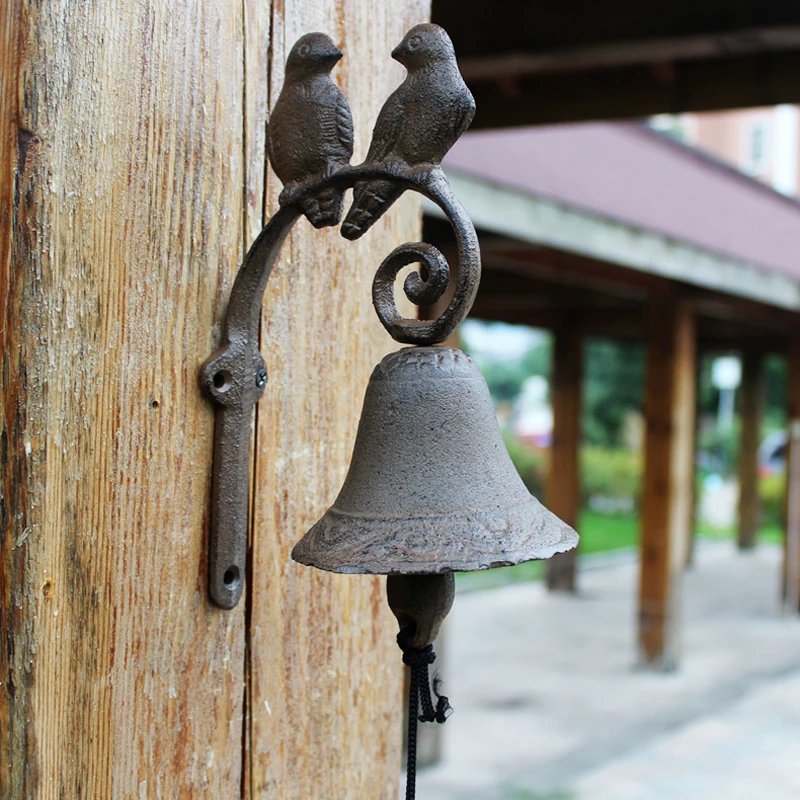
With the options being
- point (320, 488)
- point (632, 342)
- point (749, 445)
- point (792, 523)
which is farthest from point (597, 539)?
point (320, 488)

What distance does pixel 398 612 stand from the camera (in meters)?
0.97

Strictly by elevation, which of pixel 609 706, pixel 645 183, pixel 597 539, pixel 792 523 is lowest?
pixel 597 539

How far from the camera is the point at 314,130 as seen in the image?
0.99 metres

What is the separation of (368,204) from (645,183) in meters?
7.43

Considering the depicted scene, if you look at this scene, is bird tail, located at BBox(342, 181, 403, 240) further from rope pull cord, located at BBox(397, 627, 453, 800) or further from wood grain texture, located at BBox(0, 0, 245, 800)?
rope pull cord, located at BBox(397, 627, 453, 800)

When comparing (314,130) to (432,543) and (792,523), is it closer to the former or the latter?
(432,543)

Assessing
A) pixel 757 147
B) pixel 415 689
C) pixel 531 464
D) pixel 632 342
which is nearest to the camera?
pixel 415 689

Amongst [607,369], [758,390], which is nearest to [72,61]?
[758,390]

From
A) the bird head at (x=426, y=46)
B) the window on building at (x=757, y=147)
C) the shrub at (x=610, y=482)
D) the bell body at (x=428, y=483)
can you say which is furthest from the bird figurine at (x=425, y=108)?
Answer: the window on building at (x=757, y=147)

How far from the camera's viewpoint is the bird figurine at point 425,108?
918 mm

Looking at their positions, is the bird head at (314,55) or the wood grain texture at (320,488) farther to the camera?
the wood grain texture at (320,488)

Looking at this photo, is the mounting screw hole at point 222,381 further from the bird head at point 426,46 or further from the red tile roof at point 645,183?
the red tile roof at point 645,183

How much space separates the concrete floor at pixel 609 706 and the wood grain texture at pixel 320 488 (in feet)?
12.0

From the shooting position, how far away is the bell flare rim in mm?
877
